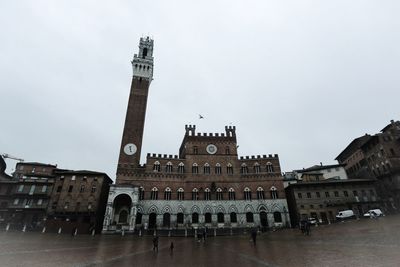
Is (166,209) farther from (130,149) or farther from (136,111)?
(136,111)

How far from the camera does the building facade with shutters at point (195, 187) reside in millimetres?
37031

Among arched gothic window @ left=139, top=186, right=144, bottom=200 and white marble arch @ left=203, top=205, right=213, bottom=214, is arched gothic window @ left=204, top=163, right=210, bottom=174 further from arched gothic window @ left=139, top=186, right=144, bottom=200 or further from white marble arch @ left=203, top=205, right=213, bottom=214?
arched gothic window @ left=139, top=186, right=144, bottom=200

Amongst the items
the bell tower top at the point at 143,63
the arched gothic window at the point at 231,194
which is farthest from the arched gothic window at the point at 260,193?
the bell tower top at the point at 143,63

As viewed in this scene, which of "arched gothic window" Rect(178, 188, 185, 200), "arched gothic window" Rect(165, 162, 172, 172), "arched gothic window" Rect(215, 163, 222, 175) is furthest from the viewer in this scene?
"arched gothic window" Rect(215, 163, 222, 175)

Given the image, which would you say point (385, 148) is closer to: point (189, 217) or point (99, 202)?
point (189, 217)

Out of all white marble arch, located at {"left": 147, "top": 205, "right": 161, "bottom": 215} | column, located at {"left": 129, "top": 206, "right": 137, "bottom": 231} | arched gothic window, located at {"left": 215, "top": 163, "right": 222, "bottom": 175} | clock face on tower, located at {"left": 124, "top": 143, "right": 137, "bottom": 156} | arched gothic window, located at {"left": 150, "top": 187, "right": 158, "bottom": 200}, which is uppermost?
clock face on tower, located at {"left": 124, "top": 143, "right": 137, "bottom": 156}

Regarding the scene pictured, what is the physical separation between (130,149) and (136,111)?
28.4 feet

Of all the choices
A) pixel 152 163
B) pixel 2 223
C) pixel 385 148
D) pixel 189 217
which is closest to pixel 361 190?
pixel 385 148

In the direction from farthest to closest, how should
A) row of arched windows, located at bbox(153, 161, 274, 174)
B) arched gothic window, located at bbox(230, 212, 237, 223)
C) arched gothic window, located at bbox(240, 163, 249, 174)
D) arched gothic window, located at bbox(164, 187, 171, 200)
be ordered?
arched gothic window, located at bbox(240, 163, 249, 174)
row of arched windows, located at bbox(153, 161, 274, 174)
arched gothic window, located at bbox(164, 187, 171, 200)
arched gothic window, located at bbox(230, 212, 237, 223)

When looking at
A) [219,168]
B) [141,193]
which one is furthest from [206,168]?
[141,193]

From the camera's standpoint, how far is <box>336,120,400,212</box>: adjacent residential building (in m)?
38.3

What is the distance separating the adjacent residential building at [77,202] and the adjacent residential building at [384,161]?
5114cm

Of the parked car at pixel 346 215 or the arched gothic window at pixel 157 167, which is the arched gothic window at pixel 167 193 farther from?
the parked car at pixel 346 215

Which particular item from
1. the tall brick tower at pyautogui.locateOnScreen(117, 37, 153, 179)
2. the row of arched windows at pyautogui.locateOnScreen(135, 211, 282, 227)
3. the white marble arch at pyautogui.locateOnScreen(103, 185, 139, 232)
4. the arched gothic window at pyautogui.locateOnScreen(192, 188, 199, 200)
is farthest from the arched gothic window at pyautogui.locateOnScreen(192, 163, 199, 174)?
the white marble arch at pyautogui.locateOnScreen(103, 185, 139, 232)
